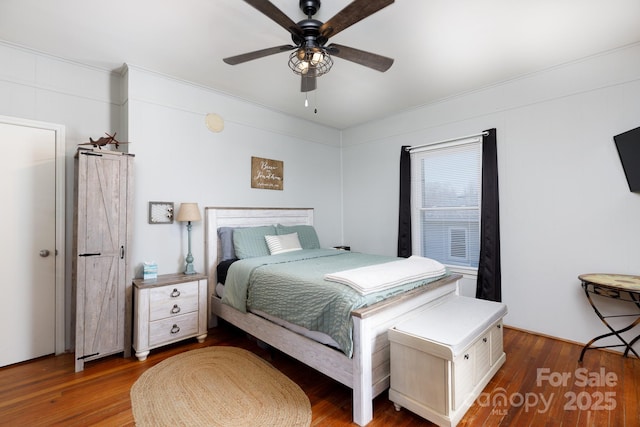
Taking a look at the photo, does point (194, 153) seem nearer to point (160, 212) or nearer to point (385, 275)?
point (160, 212)

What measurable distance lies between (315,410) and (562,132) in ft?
11.3

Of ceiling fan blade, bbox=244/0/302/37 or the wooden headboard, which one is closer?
ceiling fan blade, bbox=244/0/302/37

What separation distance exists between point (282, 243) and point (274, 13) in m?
2.45

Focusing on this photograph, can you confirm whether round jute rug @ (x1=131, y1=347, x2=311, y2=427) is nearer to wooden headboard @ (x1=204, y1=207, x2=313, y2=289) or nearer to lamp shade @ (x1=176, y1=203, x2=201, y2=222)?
wooden headboard @ (x1=204, y1=207, x2=313, y2=289)

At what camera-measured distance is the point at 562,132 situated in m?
2.97

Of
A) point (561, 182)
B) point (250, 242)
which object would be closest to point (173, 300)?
point (250, 242)

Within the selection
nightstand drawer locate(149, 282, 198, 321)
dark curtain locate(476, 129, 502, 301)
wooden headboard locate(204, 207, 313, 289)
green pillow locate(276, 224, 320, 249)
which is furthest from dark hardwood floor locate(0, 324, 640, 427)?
green pillow locate(276, 224, 320, 249)

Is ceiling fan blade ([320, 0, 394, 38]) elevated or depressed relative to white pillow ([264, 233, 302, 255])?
elevated

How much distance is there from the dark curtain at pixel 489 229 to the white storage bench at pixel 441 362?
4.05 ft

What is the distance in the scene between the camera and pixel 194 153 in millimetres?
3383

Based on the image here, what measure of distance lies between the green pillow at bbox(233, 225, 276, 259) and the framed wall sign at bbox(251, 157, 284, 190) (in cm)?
70

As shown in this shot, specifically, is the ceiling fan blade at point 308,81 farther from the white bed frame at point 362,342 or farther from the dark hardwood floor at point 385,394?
the dark hardwood floor at point 385,394

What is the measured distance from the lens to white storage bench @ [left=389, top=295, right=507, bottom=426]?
1713mm

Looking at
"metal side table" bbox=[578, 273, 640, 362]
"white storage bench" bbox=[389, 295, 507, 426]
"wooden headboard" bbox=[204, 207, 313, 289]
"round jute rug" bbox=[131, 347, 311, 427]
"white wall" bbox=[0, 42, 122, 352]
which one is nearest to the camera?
"white storage bench" bbox=[389, 295, 507, 426]
